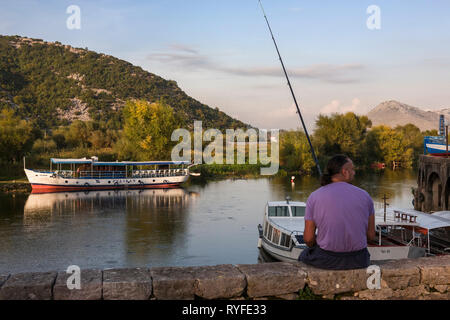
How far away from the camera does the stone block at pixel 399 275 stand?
5.25m

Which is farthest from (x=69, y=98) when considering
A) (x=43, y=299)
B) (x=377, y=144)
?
(x=43, y=299)

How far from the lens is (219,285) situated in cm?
493

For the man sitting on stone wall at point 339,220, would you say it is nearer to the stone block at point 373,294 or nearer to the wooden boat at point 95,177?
the stone block at point 373,294

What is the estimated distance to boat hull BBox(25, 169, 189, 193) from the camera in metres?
47.0

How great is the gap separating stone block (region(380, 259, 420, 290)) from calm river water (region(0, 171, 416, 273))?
48.6 ft

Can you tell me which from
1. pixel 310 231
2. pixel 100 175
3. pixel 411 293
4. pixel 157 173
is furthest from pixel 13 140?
pixel 411 293

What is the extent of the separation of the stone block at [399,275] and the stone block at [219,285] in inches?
64.3

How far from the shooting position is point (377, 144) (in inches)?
3450

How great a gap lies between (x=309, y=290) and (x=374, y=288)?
751 mm

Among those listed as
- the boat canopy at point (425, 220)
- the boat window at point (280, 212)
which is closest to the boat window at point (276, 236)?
the boat window at point (280, 212)

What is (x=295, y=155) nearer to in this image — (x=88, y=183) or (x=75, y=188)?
(x=88, y=183)

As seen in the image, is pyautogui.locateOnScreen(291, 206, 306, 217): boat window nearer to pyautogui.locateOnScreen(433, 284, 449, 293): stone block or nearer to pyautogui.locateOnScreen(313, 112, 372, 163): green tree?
pyautogui.locateOnScreen(433, 284, 449, 293): stone block

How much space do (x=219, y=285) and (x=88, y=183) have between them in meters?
47.3
